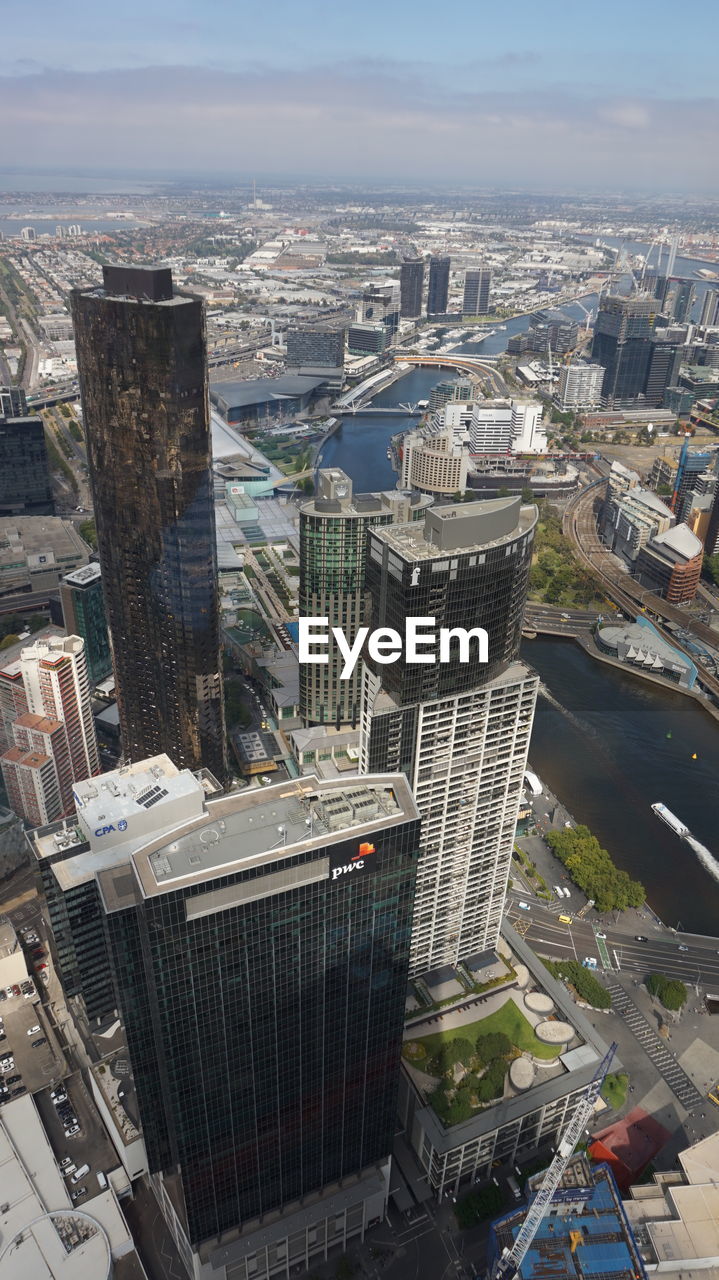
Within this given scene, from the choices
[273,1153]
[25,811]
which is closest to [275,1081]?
[273,1153]

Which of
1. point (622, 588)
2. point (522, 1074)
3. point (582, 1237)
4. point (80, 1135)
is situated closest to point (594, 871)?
point (522, 1074)

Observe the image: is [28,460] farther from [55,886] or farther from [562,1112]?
[562,1112]

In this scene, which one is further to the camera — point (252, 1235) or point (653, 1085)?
point (653, 1085)

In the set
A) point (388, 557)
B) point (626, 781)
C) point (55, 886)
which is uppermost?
point (388, 557)

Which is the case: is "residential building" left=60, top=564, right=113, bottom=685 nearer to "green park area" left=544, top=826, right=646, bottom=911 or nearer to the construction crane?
"green park area" left=544, top=826, right=646, bottom=911

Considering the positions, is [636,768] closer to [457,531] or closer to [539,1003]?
[539,1003]


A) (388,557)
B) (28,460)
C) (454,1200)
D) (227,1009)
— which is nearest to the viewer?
(227,1009)

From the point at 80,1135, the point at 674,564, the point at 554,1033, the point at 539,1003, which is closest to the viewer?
the point at 80,1135
